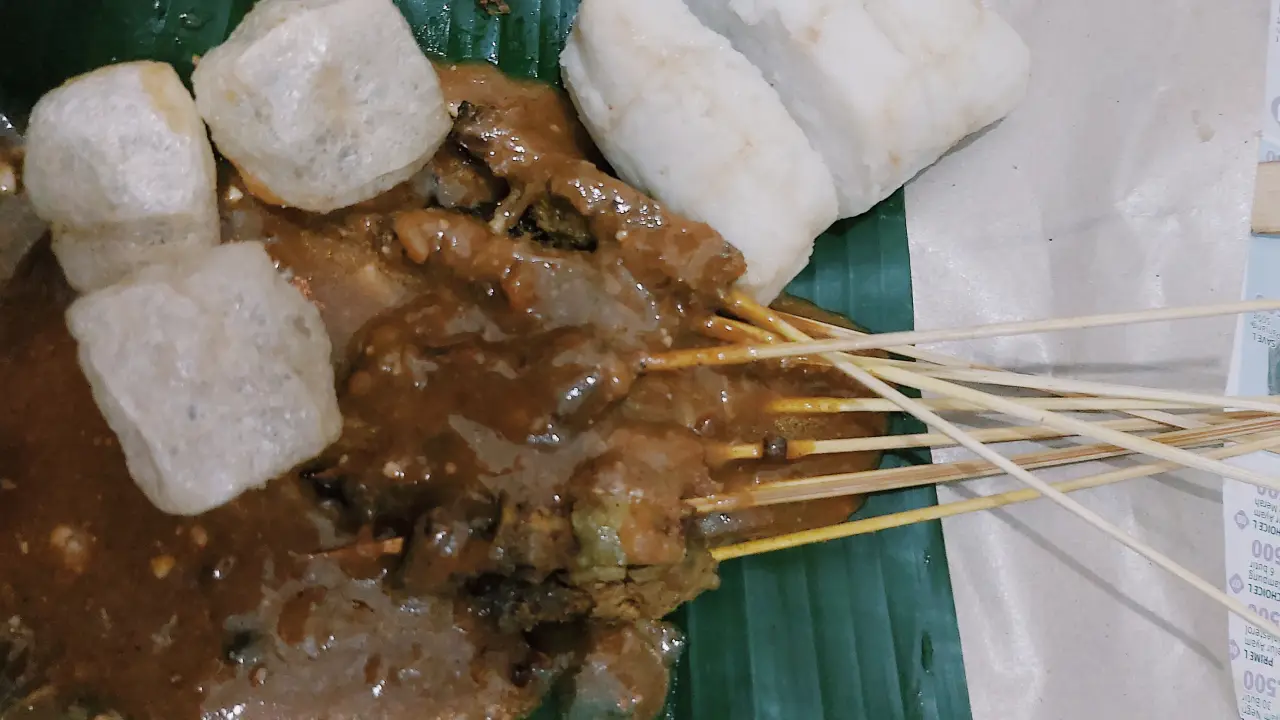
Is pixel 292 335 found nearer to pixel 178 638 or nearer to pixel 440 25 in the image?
pixel 178 638

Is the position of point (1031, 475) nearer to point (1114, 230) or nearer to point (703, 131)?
point (1114, 230)

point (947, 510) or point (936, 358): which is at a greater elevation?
point (936, 358)

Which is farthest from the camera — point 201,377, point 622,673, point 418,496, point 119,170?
point 622,673

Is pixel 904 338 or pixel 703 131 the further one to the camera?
pixel 703 131

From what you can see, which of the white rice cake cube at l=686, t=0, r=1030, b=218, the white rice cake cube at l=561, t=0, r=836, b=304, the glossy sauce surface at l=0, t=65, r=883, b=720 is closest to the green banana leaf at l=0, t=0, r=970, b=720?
the glossy sauce surface at l=0, t=65, r=883, b=720

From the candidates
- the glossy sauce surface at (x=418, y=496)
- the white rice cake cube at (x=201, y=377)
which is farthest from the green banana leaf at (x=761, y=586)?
the white rice cake cube at (x=201, y=377)

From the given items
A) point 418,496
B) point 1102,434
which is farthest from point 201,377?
point 1102,434

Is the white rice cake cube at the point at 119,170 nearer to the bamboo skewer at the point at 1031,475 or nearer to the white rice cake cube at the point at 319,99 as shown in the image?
the white rice cake cube at the point at 319,99

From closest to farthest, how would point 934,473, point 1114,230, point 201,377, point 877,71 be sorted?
point 201,377 → point 877,71 → point 934,473 → point 1114,230

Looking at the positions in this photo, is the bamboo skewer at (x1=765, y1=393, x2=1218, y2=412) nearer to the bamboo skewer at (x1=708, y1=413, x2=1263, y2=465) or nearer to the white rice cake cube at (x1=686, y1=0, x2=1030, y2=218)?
the bamboo skewer at (x1=708, y1=413, x2=1263, y2=465)
